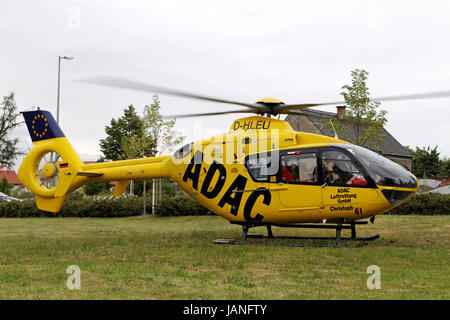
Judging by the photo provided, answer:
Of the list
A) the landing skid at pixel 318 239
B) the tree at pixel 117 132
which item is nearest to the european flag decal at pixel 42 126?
the landing skid at pixel 318 239

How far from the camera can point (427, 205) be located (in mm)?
23797

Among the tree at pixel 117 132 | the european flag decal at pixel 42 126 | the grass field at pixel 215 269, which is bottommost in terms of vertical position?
the grass field at pixel 215 269

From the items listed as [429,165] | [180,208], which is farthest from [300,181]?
[429,165]

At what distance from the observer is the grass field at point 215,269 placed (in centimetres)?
710

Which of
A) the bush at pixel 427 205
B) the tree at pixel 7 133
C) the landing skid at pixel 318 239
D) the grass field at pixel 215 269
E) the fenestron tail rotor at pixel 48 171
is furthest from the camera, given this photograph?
the tree at pixel 7 133

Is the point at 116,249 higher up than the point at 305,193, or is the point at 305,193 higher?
the point at 305,193

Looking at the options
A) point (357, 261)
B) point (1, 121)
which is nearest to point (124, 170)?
point (357, 261)

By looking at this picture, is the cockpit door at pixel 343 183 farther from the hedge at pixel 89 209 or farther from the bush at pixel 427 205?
the hedge at pixel 89 209

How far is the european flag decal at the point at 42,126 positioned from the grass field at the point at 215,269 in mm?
3596

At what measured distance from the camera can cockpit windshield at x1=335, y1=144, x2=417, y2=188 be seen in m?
11.5

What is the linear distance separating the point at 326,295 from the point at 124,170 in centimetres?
944

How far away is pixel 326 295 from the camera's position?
271 inches

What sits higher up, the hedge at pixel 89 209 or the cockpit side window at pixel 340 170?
the cockpit side window at pixel 340 170
